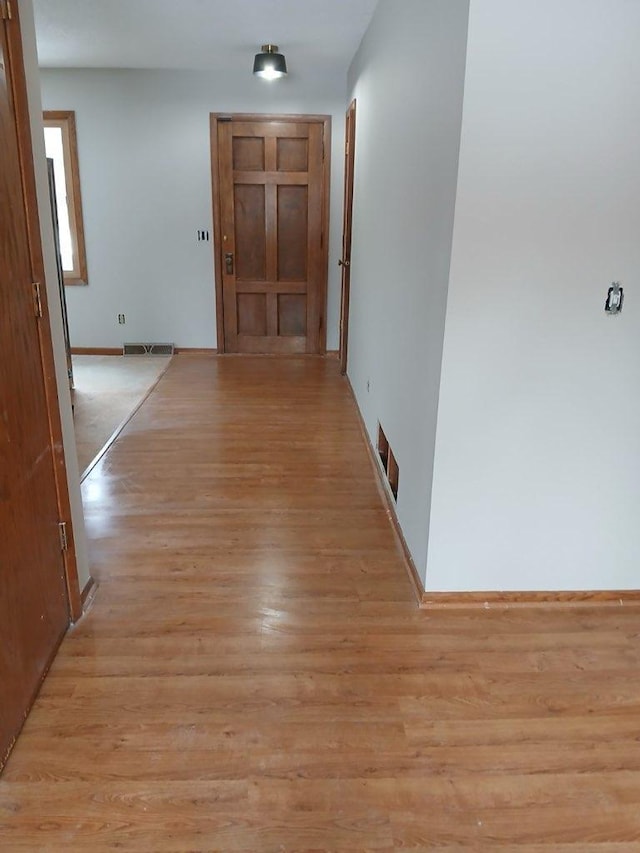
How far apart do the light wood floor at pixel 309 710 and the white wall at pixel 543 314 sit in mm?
263

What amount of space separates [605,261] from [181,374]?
410cm

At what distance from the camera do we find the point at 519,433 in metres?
2.08

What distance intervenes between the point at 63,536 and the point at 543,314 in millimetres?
1689

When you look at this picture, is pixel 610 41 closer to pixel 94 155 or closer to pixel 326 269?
pixel 326 269

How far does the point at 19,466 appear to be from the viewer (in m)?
1.68

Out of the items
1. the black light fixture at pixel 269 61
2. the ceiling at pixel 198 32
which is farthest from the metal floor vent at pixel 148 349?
the black light fixture at pixel 269 61

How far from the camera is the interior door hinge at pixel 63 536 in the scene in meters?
2.00

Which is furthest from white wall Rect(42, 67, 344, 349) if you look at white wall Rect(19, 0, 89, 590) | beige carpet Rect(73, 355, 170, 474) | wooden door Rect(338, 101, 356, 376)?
white wall Rect(19, 0, 89, 590)

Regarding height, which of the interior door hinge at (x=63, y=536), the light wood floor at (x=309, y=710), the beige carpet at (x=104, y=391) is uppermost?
the interior door hinge at (x=63, y=536)

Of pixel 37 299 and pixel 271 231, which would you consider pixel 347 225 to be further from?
pixel 37 299

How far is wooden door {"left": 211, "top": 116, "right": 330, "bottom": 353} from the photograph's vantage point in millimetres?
5633

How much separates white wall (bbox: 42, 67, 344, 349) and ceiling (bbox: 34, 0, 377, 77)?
0.60 feet

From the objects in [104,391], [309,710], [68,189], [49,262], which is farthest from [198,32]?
[309,710]

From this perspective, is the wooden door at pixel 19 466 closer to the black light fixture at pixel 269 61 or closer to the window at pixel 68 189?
the black light fixture at pixel 269 61
